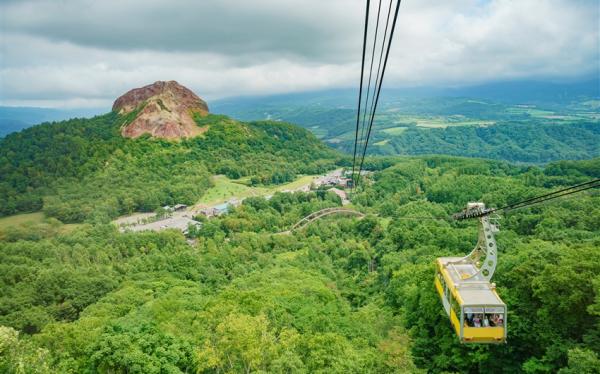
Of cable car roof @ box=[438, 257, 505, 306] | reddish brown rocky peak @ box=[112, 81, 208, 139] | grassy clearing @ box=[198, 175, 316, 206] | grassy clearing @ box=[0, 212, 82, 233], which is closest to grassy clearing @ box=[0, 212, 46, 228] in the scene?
grassy clearing @ box=[0, 212, 82, 233]

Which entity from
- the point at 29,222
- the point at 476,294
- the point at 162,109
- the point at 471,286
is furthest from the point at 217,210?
the point at 476,294

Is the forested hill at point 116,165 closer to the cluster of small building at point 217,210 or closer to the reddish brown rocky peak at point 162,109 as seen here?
the reddish brown rocky peak at point 162,109

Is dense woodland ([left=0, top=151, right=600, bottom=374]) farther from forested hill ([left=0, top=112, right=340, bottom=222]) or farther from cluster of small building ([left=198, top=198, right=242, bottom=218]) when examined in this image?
forested hill ([left=0, top=112, right=340, bottom=222])

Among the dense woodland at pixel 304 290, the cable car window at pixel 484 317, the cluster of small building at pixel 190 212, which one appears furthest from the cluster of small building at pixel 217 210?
the cable car window at pixel 484 317

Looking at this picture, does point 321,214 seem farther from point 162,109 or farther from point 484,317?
point 162,109

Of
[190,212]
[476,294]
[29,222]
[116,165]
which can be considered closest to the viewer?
[476,294]

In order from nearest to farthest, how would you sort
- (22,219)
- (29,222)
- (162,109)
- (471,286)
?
(471,286)
(29,222)
(22,219)
(162,109)
